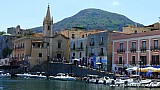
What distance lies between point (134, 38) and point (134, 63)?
16.7ft

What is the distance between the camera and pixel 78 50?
85.9m

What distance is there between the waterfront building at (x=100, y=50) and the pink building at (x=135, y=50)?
8.15ft

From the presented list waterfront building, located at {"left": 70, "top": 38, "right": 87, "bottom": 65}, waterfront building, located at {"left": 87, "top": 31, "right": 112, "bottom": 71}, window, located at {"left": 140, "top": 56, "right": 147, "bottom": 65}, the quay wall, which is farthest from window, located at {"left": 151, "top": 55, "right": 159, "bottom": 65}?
waterfront building, located at {"left": 70, "top": 38, "right": 87, "bottom": 65}

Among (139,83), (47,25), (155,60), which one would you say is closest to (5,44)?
(47,25)

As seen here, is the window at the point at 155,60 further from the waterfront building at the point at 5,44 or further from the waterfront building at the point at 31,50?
the waterfront building at the point at 5,44

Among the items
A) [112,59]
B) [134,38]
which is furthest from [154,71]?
[112,59]

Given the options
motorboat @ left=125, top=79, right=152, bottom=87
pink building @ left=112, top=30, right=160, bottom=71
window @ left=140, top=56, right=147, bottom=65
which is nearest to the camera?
motorboat @ left=125, top=79, right=152, bottom=87

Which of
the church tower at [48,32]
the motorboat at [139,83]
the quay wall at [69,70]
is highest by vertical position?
the church tower at [48,32]

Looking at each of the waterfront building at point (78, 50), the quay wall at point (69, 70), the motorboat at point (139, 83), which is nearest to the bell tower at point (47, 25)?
the waterfront building at point (78, 50)

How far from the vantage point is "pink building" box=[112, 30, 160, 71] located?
60469mm

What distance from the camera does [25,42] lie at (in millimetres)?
93375

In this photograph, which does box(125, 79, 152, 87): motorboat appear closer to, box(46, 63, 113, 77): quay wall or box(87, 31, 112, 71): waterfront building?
box(46, 63, 113, 77): quay wall

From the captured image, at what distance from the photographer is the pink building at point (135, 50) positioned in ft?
198

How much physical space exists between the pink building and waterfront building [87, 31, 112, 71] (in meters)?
2.49
